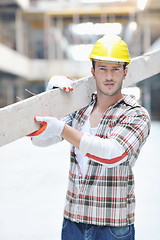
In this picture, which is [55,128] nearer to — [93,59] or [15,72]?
[93,59]

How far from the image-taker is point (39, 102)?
154 cm

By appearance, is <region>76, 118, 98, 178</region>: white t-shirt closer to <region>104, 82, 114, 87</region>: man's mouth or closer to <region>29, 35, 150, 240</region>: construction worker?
<region>29, 35, 150, 240</region>: construction worker

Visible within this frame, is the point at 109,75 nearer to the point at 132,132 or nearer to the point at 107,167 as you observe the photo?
the point at 132,132

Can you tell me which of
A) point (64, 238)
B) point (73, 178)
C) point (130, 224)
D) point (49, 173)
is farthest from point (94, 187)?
point (49, 173)

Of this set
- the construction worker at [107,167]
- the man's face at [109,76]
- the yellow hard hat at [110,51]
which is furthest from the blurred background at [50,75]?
the yellow hard hat at [110,51]

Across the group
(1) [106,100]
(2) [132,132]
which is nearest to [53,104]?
(1) [106,100]

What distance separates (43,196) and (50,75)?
14878 mm

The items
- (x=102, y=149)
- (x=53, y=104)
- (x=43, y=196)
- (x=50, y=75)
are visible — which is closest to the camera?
(x=102, y=149)

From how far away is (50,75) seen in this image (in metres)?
18.9

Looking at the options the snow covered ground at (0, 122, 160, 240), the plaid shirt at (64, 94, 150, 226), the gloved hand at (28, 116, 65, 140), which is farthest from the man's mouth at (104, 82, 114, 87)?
the snow covered ground at (0, 122, 160, 240)

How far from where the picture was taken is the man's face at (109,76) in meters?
1.65

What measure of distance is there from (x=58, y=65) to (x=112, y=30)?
4345mm

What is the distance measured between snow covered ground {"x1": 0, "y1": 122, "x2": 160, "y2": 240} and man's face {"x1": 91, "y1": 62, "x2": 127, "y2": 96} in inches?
89.0

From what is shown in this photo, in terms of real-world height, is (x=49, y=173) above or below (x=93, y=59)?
below
